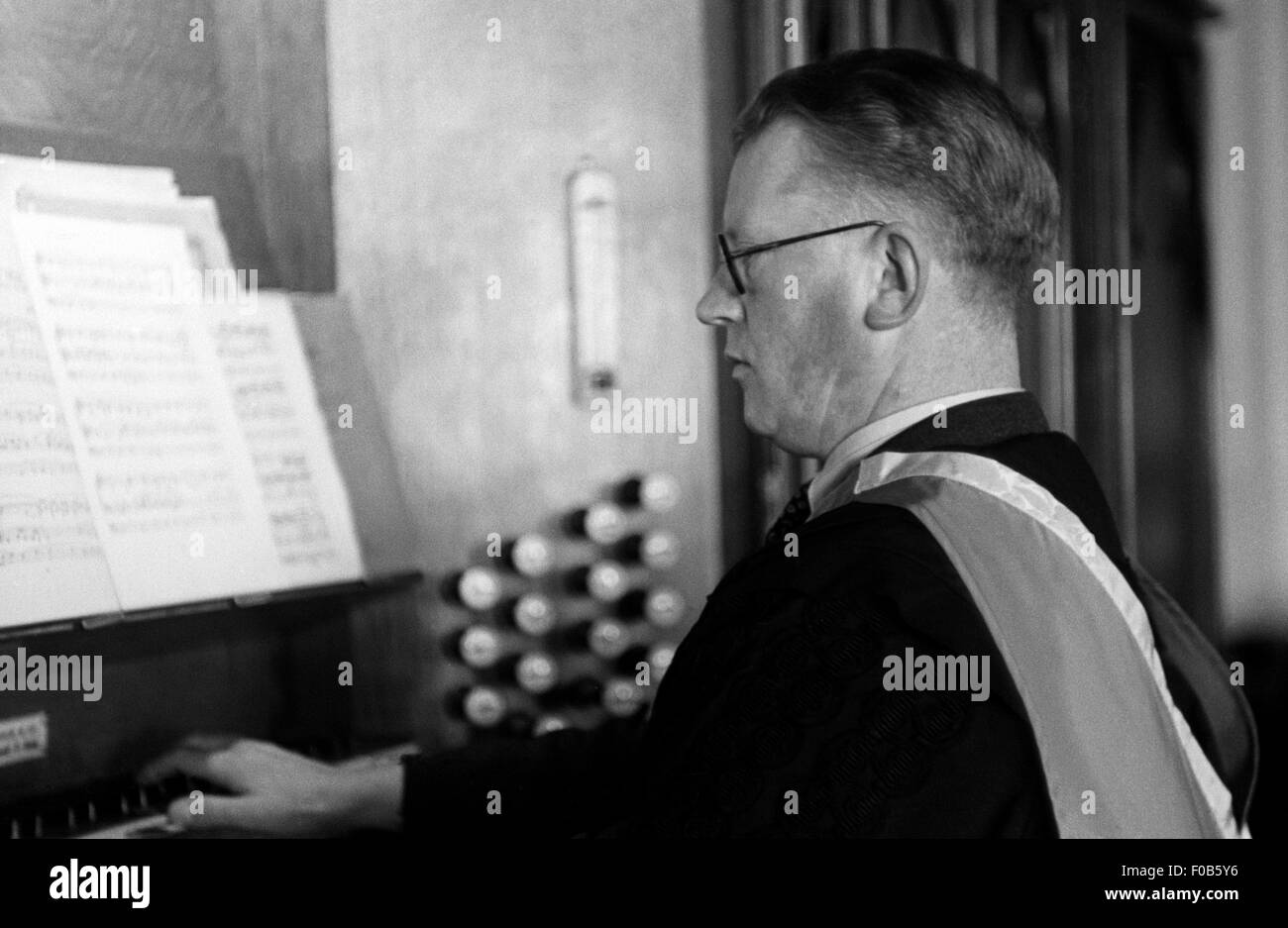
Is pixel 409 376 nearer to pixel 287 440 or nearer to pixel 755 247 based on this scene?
pixel 287 440

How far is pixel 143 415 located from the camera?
141 centimetres

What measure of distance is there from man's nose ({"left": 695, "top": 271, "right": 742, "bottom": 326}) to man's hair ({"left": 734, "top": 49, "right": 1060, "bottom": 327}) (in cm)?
17

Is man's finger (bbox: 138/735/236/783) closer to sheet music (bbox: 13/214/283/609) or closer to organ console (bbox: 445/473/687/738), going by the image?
sheet music (bbox: 13/214/283/609)

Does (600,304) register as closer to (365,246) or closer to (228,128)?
(365,246)

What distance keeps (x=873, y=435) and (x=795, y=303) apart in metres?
0.16

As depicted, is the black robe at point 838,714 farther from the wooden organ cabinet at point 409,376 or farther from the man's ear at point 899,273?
the wooden organ cabinet at point 409,376

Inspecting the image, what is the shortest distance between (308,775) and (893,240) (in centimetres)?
77

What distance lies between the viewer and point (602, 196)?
6.06 feet

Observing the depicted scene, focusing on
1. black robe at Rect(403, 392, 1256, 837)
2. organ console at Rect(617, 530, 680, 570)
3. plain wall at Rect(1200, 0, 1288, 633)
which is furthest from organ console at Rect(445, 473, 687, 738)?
plain wall at Rect(1200, 0, 1288, 633)

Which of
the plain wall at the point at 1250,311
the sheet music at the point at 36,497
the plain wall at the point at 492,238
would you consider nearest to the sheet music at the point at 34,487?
the sheet music at the point at 36,497

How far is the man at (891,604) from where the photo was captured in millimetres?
977

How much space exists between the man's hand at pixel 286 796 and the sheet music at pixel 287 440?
0.30m

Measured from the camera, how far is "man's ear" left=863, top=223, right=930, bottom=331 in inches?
46.6
